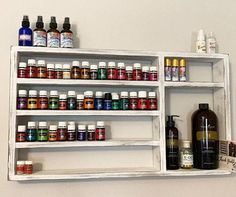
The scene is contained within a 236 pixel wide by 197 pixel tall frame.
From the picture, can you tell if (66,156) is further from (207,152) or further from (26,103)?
(207,152)

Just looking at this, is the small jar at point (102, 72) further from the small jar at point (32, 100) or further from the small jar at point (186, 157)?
the small jar at point (186, 157)

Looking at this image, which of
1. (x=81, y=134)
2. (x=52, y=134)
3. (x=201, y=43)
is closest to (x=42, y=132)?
(x=52, y=134)

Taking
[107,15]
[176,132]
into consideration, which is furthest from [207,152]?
[107,15]

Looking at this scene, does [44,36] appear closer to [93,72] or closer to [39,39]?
[39,39]

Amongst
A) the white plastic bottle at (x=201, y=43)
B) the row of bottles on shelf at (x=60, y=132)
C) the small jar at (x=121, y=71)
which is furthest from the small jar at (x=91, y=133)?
the white plastic bottle at (x=201, y=43)

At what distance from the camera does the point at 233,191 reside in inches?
51.1

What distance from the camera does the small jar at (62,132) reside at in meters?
1.10

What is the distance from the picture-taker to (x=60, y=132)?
110cm

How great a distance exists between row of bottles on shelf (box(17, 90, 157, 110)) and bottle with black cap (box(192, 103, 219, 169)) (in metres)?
0.19

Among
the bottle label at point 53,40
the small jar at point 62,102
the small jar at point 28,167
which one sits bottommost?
the small jar at point 28,167

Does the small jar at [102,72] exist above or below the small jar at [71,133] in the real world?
above

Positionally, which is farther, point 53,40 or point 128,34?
point 128,34

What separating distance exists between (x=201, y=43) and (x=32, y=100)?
0.70 m

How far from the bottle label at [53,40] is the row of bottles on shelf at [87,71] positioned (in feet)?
0.23
